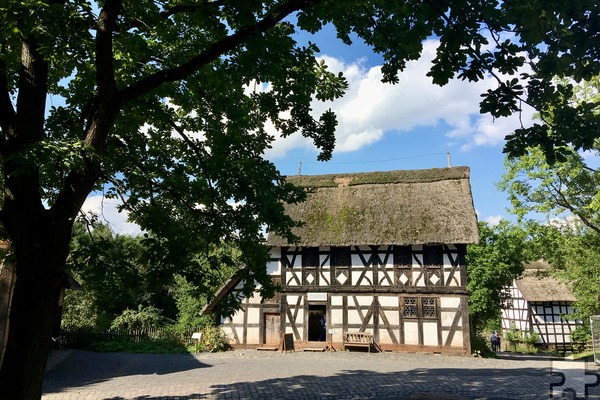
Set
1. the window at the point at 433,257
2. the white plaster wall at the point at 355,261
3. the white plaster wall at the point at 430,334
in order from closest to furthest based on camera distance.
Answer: the white plaster wall at the point at 430,334
the window at the point at 433,257
the white plaster wall at the point at 355,261

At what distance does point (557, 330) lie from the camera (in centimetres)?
3403

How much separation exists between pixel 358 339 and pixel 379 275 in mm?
2916

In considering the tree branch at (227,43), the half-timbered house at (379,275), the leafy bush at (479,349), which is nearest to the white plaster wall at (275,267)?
the half-timbered house at (379,275)

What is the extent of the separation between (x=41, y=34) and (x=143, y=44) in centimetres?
140

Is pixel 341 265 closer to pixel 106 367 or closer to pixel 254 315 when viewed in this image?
pixel 254 315

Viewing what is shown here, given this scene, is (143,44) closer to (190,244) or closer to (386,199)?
(190,244)

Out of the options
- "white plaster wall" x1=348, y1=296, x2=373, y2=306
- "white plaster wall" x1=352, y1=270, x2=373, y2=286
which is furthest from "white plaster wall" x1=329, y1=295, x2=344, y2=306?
"white plaster wall" x1=352, y1=270, x2=373, y2=286

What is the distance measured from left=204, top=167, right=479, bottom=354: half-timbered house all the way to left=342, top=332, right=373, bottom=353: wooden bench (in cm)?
21

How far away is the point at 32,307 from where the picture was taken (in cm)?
474

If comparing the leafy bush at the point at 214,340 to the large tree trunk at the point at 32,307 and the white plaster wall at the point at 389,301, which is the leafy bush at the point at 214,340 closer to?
the white plaster wall at the point at 389,301

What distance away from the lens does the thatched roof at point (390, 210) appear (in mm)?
19094

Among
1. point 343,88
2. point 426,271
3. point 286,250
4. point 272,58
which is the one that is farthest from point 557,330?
point 272,58

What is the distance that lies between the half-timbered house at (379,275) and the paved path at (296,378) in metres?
1.58

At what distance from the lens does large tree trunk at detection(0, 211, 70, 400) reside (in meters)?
4.63
